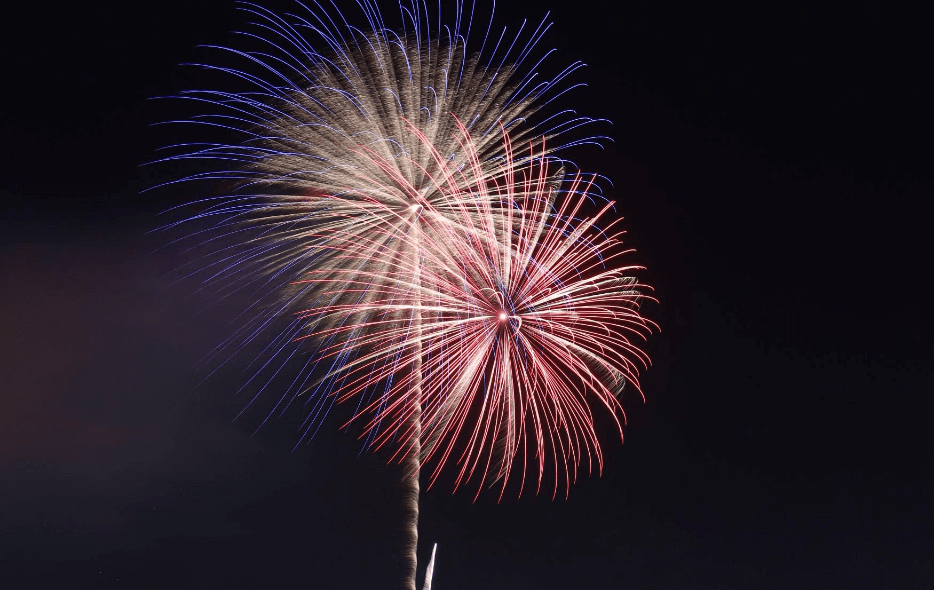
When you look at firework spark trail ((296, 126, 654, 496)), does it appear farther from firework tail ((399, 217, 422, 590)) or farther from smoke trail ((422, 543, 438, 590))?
smoke trail ((422, 543, 438, 590))

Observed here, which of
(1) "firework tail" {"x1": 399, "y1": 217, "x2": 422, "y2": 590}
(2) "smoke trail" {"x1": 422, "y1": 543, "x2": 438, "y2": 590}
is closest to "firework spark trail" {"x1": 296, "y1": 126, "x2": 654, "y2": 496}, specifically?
(1) "firework tail" {"x1": 399, "y1": 217, "x2": 422, "y2": 590}

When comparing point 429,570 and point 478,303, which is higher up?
point 478,303

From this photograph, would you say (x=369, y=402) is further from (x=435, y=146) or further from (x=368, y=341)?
(x=435, y=146)

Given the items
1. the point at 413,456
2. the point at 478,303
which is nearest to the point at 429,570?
the point at 413,456

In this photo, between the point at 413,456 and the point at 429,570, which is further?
the point at 429,570

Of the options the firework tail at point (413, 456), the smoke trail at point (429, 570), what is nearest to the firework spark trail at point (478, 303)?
the firework tail at point (413, 456)

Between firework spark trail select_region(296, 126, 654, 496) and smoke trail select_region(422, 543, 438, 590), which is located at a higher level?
firework spark trail select_region(296, 126, 654, 496)

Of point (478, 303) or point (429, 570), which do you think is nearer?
point (478, 303)

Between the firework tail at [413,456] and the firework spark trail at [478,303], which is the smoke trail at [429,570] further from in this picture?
the firework spark trail at [478,303]

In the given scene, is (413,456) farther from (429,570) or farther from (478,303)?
(429,570)
